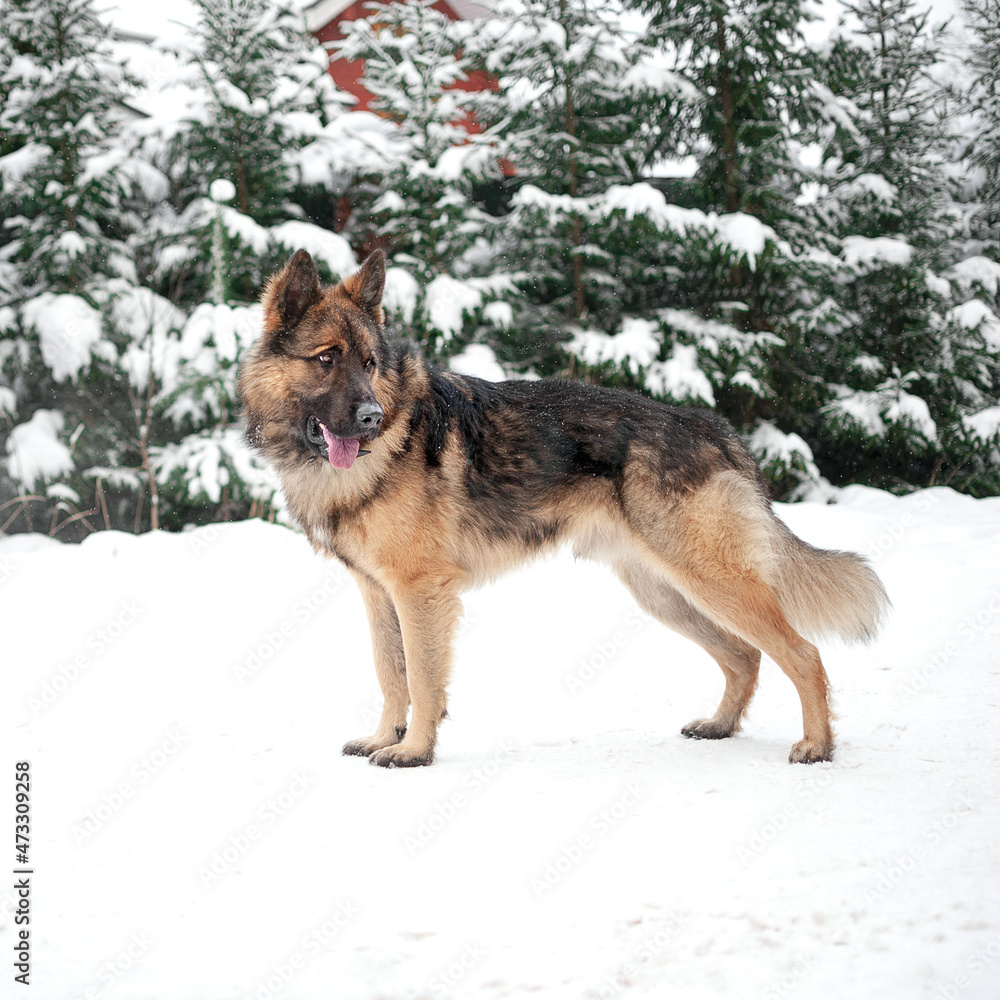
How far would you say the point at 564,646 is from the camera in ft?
15.6

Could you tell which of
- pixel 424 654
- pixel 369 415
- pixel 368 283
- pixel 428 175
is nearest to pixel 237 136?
pixel 428 175

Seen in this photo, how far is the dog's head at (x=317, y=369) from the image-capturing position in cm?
292

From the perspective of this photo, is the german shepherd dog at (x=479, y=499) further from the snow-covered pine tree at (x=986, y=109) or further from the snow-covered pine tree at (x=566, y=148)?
the snow-covered pine tree at (x=986, y=109)

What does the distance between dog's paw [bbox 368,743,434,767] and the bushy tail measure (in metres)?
1.56

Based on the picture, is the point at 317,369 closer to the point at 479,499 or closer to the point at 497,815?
the point at 479,499

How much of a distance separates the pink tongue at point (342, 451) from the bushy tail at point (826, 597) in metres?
1.75

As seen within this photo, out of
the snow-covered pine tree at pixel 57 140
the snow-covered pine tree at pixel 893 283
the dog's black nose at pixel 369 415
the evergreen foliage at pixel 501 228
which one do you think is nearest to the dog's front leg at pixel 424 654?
the dog's black nose at pixel 369 415

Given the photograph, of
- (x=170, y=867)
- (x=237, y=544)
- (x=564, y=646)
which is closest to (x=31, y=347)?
(x=237, y=544)

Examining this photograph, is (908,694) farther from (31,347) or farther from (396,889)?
(31,347)

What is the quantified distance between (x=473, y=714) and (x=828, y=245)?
7292 millimetres

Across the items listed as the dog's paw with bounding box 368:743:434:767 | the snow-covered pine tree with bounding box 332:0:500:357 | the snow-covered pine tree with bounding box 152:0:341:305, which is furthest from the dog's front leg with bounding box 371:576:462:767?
the snow-covered pine tree with bounding box 152:0:341:305

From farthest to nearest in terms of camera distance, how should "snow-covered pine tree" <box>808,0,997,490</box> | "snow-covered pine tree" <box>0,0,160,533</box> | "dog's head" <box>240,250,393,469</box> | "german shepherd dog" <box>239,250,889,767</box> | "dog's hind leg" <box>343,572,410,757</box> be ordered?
1. "snow-covered pine tree" <box>808,0,997,490</box>
2. "snow-covered pine tree" <box>0,0,160,533</box>
3. "dog's hind leg" <box>343,572,410,757</box>
4. "german shepherd dog" <box>239,250,889,767</box>
5. "dog's head" <box>240,250,393,469</box>

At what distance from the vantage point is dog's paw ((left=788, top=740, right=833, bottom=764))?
9.61 ft

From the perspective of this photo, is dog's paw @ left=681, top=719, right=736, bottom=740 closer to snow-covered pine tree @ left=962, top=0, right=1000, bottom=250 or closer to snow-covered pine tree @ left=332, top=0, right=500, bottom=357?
snow-covered pine tree @ left=332, top=0, right=500, bottom=357
